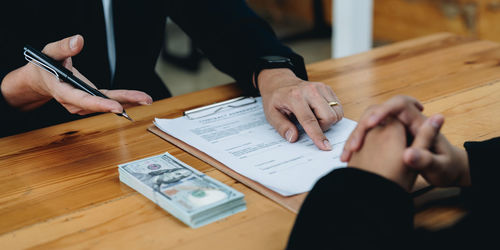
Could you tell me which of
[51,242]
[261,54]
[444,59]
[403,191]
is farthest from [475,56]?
[51,242]

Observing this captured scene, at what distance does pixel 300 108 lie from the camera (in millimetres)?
894

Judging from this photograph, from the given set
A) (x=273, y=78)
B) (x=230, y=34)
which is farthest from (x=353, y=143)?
(x=230, y=34)

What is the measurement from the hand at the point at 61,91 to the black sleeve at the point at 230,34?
1.11 ft

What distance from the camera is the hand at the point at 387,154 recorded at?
23.7 inches

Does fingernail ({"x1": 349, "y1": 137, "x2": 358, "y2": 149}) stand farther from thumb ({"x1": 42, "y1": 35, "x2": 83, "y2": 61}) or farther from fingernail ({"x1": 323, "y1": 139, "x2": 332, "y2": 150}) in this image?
thumb ({"x1": 42, "y1": 35, "x2": 83, "y2": 61})

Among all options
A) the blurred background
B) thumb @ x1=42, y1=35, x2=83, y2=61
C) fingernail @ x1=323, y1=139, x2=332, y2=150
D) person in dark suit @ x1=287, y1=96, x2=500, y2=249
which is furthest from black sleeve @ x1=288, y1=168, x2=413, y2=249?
the blurred background

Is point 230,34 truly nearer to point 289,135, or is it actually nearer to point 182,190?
point 289,135

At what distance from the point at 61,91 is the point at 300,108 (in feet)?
1.33

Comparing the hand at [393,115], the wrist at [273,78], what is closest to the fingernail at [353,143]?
the hand at [393,115]

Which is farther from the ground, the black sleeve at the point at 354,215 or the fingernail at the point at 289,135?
the black sleeve at the point at 354,215

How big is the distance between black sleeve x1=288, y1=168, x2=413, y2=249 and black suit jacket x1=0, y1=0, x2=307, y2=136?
0.58m

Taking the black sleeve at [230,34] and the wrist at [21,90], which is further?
the black sleeve at [230,34]

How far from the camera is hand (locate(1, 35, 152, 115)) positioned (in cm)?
83

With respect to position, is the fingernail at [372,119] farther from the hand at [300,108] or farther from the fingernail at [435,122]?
the hand at [300,108]
